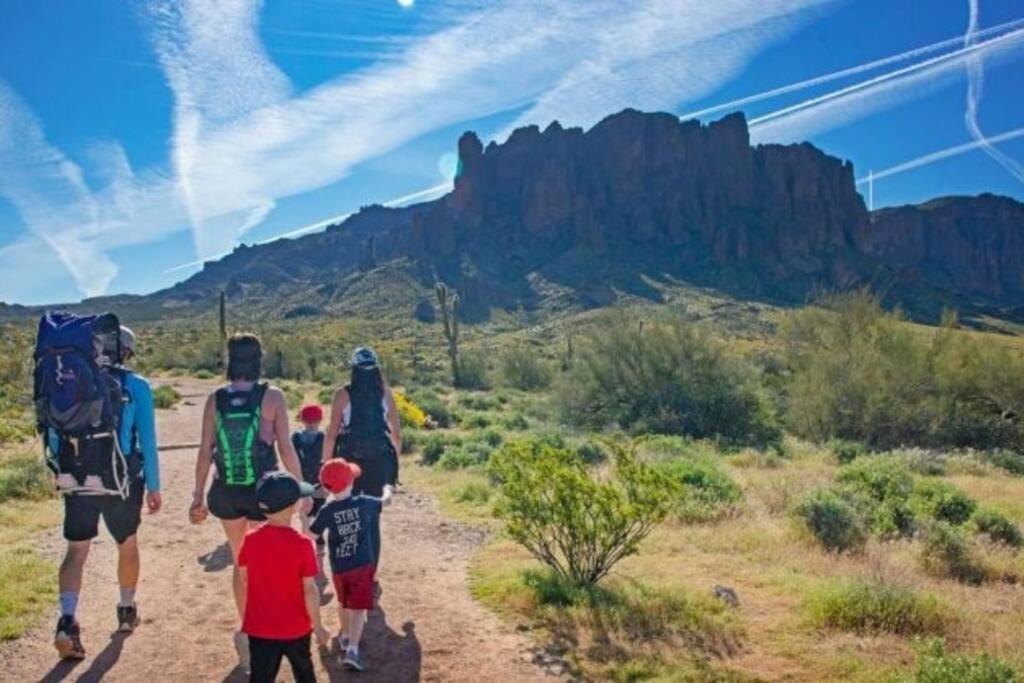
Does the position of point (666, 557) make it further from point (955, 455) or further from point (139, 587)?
point (955, 455)

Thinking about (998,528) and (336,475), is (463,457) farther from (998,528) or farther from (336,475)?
(336,475)

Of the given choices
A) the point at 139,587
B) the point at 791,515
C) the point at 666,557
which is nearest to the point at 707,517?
the point at 791,515

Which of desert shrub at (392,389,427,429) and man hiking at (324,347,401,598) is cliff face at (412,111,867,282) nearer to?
desert shrub at (392,389,427,429)

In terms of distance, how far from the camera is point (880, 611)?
245 inches

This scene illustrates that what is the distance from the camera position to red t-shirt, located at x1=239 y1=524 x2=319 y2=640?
12.8ft

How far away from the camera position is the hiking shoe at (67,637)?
16.8 ft

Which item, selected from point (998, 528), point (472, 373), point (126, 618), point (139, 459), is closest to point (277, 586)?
point (139, 459)

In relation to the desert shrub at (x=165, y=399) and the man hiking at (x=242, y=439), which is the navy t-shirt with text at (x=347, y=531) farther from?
the desert shrub at (x=165, y=399)

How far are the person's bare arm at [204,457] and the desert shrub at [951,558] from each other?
7.07m

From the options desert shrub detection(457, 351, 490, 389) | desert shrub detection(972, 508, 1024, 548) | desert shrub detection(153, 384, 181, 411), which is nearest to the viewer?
desert shrub detection(972, 508, 1024, 548)

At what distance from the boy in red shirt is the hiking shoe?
78.3 inches

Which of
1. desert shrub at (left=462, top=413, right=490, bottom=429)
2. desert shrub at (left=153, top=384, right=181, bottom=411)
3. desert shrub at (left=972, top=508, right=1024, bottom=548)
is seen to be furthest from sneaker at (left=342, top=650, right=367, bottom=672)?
desert shrub at (left=153, top=384, right=181, bottom=411)

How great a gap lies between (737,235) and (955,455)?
109m

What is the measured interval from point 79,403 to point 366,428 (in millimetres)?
1959
